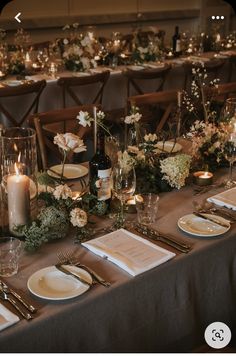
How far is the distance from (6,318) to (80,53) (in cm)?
371

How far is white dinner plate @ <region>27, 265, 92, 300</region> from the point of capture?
1.41 meters

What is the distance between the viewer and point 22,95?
3.94 meters

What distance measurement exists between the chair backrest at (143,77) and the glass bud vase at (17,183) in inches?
96.7

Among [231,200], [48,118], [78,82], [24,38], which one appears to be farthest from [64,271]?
[24,38]

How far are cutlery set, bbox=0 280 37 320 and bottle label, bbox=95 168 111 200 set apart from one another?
556mm

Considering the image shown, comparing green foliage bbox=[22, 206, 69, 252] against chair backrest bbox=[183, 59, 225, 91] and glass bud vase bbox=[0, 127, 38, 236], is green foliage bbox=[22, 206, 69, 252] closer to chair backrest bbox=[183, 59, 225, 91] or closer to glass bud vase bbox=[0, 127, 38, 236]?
glass bud vase bbox=[0, 127, 38, 236]

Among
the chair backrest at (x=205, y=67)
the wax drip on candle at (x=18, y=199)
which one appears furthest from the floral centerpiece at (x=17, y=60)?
the wax drip on candle at (x=18, y=199)

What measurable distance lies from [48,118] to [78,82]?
135cm

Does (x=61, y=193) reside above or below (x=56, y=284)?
above

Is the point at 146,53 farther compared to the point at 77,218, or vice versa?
the point at 146,53

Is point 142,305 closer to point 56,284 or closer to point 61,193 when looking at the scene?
point 56,284

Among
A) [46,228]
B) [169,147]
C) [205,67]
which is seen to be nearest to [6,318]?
[46,228]

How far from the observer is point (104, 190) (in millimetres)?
1910

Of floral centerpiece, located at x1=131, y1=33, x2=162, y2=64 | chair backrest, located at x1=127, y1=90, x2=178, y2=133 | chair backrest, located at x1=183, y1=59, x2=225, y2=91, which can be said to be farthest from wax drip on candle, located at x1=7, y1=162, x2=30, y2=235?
floral centerpiece, located at x1=131, y1=33, x2=162, y2=64
